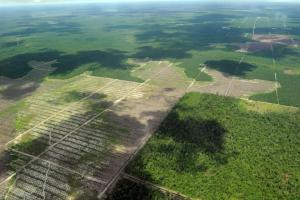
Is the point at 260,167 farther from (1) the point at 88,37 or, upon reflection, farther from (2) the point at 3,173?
(1) the point at 88,37

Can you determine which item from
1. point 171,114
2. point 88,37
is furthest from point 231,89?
point 88,37

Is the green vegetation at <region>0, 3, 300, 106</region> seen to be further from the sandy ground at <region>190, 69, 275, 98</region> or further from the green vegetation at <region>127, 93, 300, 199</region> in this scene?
the green vegetation at <region>127, 93, 300, 199</region>

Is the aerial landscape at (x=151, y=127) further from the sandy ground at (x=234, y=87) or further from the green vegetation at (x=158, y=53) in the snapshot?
the green vegetation at (x=158, y=53)

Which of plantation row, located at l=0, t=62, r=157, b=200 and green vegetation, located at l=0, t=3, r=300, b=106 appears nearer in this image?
plantation row, located at l=0, t=62, r=157, b=200

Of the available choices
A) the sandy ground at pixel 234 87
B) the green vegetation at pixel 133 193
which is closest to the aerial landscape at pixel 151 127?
the green vegetation at pixel 133 193

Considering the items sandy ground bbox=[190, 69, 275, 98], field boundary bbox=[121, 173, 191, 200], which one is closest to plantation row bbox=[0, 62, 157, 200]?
field boundary bbox=[121, 173, 191, 200]

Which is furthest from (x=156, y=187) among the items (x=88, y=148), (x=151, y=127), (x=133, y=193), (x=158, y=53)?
(x=158, y=53)
